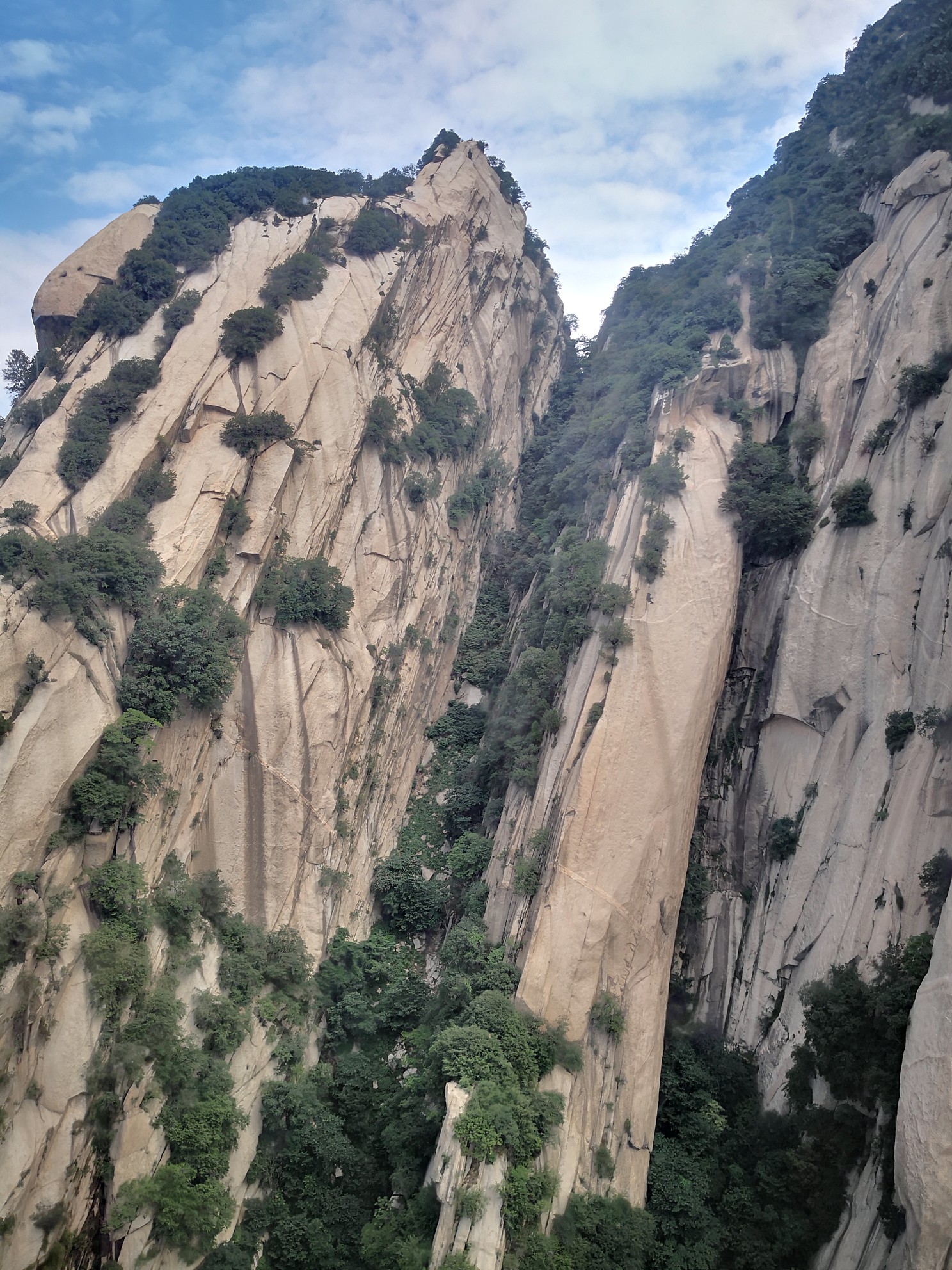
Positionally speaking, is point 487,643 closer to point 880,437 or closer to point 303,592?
point 303,592

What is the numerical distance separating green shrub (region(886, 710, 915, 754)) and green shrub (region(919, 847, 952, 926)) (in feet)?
10.9

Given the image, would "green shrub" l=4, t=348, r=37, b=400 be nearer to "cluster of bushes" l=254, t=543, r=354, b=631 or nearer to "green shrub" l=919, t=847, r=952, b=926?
"cluster of bushes" l=254, t=543, r=354, b=631

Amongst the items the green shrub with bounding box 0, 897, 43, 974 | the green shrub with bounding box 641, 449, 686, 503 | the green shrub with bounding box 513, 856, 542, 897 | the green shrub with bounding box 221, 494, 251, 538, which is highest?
the green shrub with bounding box 641, 449, 686, 503

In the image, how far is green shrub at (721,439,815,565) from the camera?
27.0 m

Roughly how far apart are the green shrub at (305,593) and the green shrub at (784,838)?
1676cm

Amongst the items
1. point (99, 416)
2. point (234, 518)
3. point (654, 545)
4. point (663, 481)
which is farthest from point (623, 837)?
point (99, 416)

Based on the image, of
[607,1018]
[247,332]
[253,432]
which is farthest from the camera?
[247,332]

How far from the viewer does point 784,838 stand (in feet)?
76.7

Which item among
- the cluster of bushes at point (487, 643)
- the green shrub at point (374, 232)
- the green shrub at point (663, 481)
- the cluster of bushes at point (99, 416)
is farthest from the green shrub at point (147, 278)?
the green shrub at point (663, 481)

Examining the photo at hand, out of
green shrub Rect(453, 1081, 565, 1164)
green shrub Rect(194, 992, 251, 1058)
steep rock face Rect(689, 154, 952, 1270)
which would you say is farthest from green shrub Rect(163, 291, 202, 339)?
green shrub Rect(453, 1081, 565, 1164)

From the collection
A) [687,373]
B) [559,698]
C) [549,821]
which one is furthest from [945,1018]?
[687,373]

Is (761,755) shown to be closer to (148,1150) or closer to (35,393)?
(148,1150)

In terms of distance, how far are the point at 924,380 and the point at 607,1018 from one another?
→ 22.4 meters

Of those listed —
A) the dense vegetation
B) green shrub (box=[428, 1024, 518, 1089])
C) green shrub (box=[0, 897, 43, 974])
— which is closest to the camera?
the dense vegetation
